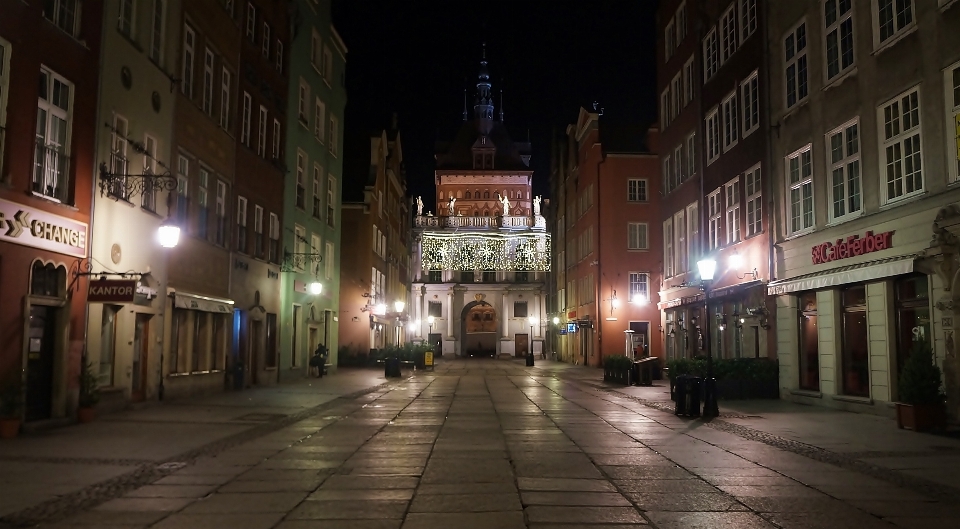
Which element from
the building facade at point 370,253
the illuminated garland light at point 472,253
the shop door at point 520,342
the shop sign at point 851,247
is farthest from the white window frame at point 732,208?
the shop door at point 520,342

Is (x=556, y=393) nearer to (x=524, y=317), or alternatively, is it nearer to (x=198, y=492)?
(x=198, y=492)

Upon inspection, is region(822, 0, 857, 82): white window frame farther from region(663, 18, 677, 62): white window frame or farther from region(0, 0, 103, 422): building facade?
region(0, 0, 103, 422): building facade

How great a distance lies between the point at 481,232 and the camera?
7319 cm

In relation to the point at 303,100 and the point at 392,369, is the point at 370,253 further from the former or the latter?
the point at 303,100

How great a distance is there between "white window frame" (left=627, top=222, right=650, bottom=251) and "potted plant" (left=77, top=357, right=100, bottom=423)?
121 feet

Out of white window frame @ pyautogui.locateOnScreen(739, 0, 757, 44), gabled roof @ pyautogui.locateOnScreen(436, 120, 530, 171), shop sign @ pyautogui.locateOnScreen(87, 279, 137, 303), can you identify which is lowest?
shop sign @ pyautogui.locateOnScreen(87, 279, 137, 303)

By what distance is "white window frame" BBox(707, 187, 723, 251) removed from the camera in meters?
28.8

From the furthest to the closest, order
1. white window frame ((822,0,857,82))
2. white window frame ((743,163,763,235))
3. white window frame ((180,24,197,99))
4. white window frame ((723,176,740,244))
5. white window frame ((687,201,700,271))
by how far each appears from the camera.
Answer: white window frame ((687,201,700,271)) → white window frame ((723,176,740,244)) → white window frame ((743,163,763,235)) → white window frame ((180,24,197,99)) → white window frame ((822,0,857,82))

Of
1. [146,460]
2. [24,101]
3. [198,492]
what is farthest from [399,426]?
[24,101]

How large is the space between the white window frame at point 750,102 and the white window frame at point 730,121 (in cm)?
70

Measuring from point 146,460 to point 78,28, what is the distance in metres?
9.32

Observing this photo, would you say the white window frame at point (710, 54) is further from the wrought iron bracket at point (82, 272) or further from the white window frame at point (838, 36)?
the wrought iron bracket at point (82, 272)

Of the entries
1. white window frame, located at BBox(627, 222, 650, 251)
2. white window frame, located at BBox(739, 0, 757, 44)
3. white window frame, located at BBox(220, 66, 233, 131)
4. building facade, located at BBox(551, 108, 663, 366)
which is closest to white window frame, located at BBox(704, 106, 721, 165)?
white window frame, located at BBox(739, 0, 757, 44)

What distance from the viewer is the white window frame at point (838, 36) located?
19453mm
